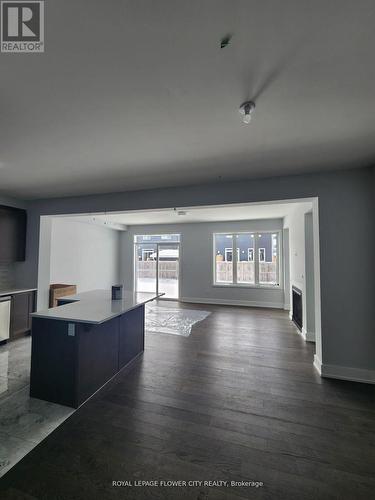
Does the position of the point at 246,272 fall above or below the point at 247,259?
below

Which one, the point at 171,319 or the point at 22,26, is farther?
the point at 171,319

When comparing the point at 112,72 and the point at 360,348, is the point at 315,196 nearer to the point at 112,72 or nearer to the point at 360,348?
the point at 360,348

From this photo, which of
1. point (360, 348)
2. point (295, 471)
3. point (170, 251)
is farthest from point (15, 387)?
point (170, 251)

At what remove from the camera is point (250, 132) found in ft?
6.42

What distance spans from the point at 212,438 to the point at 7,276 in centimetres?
470

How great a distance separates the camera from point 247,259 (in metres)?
6.82

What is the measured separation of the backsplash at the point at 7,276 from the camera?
420 cm

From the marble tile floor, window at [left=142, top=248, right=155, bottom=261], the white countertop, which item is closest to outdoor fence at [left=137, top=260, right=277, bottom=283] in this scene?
window at [left=142, top=248, right=155, bottom=261]

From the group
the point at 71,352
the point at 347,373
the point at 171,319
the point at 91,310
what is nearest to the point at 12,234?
the point at 91,310

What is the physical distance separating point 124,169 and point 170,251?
4.97m

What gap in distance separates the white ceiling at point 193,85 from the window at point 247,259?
414 centimetres

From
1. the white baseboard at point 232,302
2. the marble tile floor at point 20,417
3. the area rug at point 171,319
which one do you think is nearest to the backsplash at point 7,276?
the marble tile floor at point 20,417

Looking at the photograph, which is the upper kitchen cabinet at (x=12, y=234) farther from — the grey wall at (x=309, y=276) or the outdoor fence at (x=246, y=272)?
the grey wall at (x=309, y=276)

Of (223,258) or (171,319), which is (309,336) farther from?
(223,258)
